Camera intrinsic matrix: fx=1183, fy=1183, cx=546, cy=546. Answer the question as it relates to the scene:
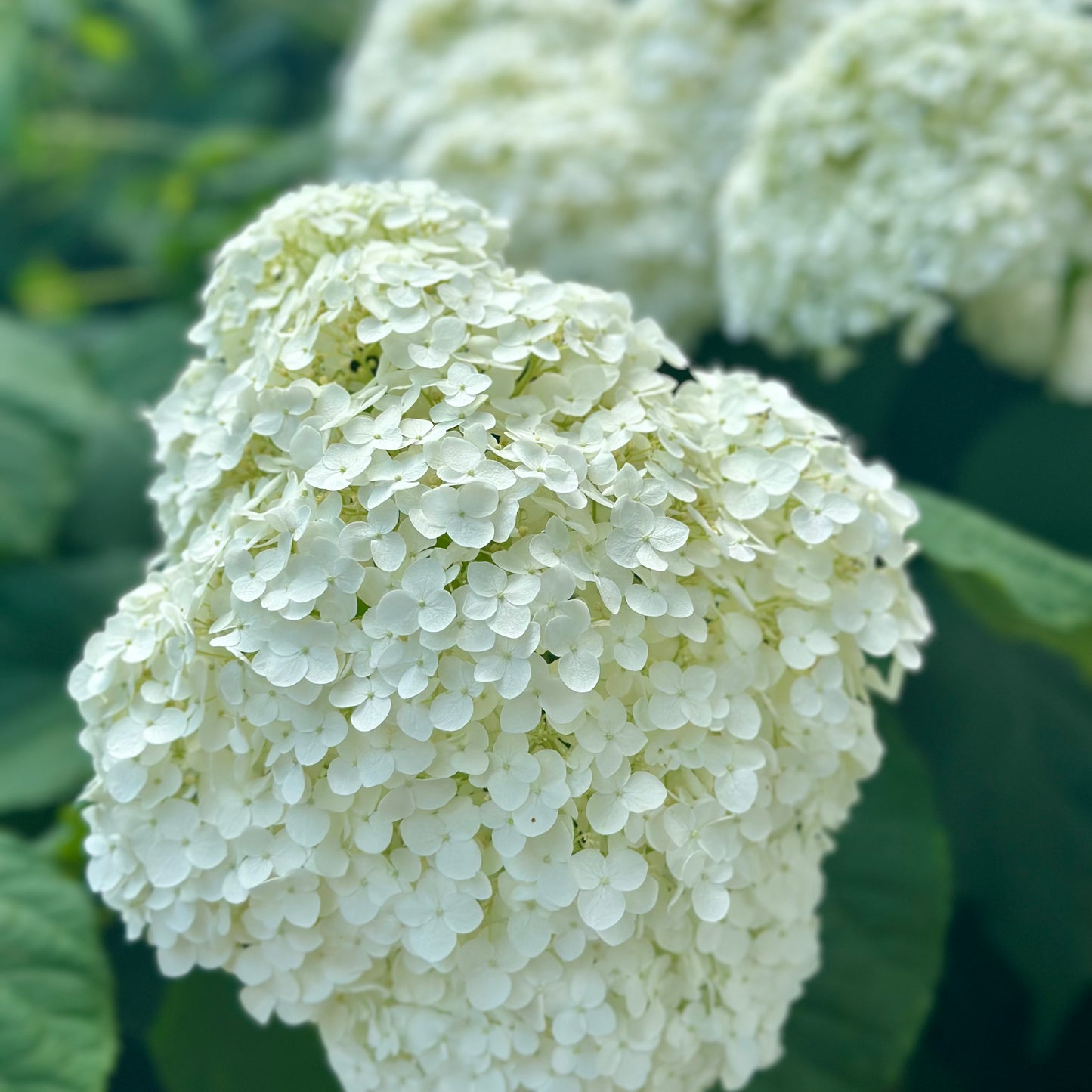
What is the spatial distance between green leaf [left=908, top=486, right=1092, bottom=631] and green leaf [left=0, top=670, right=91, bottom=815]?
1.54 ft

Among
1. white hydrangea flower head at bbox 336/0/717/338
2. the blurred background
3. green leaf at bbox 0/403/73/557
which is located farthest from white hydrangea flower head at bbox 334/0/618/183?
green leaf at bbox 0/403/73/557

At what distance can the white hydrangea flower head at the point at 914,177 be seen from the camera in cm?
73

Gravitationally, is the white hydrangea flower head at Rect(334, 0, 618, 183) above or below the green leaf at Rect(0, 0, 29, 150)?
above

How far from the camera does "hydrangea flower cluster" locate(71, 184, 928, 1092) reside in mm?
392

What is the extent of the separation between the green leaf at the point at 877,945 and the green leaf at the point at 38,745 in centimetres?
40

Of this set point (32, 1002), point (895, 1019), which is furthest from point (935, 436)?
point (32, 1002)

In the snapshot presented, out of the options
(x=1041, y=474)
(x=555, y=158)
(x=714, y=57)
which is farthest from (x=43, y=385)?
(x=1041, y=474)

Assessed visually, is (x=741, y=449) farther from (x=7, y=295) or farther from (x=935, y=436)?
(x=7, y=295)

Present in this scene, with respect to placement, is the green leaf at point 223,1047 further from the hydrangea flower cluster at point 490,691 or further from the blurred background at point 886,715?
the hydrangea flower cluster at point 490,691

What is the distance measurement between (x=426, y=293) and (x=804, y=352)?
1.70ft

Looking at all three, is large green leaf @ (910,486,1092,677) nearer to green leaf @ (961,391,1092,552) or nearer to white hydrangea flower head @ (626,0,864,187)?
green leaf @ (961,391,1092,552)

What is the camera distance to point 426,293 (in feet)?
1.48

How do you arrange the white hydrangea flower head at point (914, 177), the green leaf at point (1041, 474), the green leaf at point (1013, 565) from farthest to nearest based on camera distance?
the green leaf at point (1041, 474) → the white hydrangea flower head at point (914, 177) → the green leaf at point (1013, 565)

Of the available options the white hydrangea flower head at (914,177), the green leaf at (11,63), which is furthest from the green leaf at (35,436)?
the white hydrangea flower head at (914,177)
